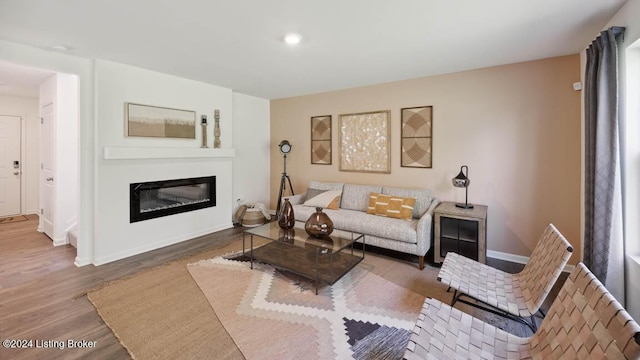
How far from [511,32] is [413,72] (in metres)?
1.33

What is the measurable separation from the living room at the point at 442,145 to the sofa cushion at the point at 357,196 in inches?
11.3

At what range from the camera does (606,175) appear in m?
2.11

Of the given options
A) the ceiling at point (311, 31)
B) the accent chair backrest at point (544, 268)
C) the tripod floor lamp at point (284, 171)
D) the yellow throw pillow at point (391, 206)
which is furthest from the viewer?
the tripod floor lamp at point (284, 171)

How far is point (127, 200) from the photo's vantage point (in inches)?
142

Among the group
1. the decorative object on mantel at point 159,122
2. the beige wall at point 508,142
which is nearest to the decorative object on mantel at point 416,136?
the beige wall at point 508,142

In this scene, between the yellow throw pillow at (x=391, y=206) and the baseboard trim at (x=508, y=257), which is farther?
the yellow throw pillow at (x=391, y=206)

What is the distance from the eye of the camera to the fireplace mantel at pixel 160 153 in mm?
3377

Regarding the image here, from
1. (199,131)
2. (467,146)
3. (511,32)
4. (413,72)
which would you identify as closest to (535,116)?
(467,146)

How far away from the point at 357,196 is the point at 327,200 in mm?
457

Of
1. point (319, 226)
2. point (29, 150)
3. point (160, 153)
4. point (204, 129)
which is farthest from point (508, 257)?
point (29, 150)

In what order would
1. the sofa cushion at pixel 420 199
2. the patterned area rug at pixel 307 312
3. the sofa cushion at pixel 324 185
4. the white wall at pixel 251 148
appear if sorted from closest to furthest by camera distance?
1. the patterned area rug at pixel 307 312
2. the sofa cushion at pixel 420 199
3. the sofa cushion at pixel 324 185
4. the white wall at pixel 251 148

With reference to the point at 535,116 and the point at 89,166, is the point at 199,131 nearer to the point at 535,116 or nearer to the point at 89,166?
the point at 89,166

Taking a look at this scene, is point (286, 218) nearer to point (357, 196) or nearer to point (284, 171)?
point (357, 196)

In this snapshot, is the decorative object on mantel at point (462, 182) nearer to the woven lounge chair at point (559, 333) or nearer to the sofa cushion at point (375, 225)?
the sofa cushion at point (375, 225)
